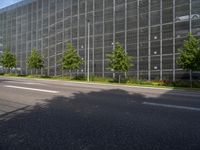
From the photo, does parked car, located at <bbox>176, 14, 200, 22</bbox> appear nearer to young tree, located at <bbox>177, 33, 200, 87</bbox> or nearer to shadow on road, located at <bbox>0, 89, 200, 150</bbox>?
young tree, located at <bbox>177, 33, 200, 87</bbox>

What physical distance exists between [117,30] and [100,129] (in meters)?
35.0

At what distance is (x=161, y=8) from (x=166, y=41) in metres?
5.00

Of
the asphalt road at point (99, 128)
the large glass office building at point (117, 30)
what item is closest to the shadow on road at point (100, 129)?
the asphalt road at point (99, 128)

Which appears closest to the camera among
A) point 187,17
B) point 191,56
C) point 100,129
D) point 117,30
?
point 100,129

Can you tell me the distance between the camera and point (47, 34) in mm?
55250

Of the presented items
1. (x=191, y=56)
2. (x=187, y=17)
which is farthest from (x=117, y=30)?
(x=191, y=56)

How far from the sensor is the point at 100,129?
613 cm

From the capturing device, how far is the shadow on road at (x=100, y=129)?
512 cm

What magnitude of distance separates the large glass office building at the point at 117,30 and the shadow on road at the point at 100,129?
85.5 feet

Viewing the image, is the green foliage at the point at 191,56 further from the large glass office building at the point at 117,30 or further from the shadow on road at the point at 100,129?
the shadow on road at the point at 100,129

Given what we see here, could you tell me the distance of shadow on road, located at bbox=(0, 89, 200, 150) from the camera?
5.12m

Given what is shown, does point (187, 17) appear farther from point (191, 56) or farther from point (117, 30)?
point (117, 30)

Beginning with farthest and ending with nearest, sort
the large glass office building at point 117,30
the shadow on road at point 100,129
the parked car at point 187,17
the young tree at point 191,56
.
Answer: the large glass office building at point 117,30 → the parked car at point 187,17 → the young tree at point 191,56 → the shadow on road at point 100,129

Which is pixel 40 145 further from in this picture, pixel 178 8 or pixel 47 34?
pixel 47 34
